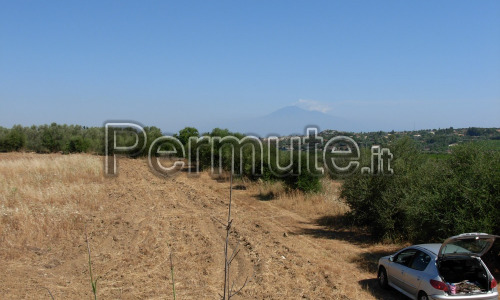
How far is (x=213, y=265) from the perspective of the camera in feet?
31.2

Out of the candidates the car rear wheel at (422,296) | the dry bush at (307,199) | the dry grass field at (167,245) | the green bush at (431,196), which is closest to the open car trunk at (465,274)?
the car rear wheel at (422,296)

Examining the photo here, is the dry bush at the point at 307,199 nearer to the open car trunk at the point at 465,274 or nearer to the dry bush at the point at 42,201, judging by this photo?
the open car trunk at the point at 465,274

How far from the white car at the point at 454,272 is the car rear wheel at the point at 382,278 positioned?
0.96 m

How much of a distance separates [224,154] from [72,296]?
82.3 feet

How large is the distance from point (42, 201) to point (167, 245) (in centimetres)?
767

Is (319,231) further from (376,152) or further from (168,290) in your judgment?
(168,290)

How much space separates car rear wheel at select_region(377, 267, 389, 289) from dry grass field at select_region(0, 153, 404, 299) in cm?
20

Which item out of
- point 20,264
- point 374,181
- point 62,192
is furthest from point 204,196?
point 20,264

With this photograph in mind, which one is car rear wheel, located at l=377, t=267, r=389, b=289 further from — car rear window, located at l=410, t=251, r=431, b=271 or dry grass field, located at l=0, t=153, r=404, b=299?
car rear window, located at l=410, t=251, r=431, b=271

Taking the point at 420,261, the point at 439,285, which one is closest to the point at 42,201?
the point at 420,261

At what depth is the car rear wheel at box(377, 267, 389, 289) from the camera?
8.85 m

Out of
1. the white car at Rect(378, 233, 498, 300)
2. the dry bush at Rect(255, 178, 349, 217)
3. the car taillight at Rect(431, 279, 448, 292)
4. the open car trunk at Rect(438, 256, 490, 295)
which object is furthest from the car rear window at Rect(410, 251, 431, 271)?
the dry bush at Rect(255, 178, 349, 217)

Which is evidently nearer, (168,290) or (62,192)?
(168,290)

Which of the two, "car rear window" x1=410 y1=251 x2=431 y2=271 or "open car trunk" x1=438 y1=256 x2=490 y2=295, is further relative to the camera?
"car rear window" x1=410 y1=251 x2=431 y2=271
